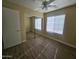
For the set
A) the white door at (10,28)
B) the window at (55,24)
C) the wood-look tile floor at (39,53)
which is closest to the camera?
the wood-look tile floor at (39,53)

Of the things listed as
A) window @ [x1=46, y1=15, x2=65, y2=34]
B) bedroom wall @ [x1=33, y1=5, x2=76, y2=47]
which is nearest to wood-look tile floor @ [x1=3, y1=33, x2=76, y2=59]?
bedroom wall @ [x1=33, y1=5, x2=76, y2=47]

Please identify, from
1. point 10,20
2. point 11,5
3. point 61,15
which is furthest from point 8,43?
point 61,15

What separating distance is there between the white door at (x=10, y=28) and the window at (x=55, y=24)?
3076 mm

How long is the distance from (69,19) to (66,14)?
0.42 m

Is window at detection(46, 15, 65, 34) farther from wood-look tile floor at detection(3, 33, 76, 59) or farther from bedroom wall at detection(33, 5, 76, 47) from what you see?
wood-look tile floor at detection(3, 33, 76, 59)

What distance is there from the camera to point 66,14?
4414 mm

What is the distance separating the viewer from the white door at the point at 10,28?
128 inches

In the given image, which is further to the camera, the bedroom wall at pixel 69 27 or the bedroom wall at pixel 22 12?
the bedroom wall at pixel 69 27

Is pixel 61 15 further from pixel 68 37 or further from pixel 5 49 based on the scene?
pixel 5 49

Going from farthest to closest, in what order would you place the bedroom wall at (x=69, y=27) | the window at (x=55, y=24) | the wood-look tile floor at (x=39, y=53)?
the window at (x=55, y=24) < the bedroom wall at (x=69, y=27) < the wood-look tile floor at (x=39, y=53)

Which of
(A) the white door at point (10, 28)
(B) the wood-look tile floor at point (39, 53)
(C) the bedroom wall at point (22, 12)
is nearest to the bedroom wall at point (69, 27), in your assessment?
(B) the wood-look tile floor at point (39, 53)

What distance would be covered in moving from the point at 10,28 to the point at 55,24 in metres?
3.58

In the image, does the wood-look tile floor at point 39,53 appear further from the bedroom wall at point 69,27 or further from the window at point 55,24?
the window at point 55,24

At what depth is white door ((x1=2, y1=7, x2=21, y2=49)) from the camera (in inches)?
128
